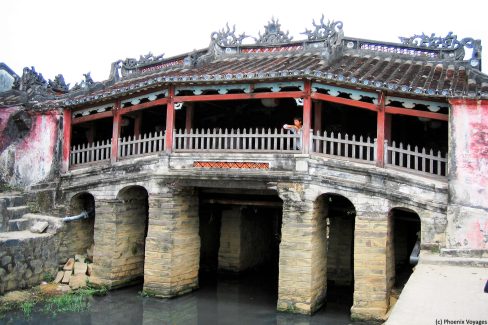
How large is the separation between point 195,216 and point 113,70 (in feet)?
22.9

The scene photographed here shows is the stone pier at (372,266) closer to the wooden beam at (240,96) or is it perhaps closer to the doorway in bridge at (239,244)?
the doorway in bridge at (239,244)

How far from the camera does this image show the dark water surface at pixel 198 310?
10492mm

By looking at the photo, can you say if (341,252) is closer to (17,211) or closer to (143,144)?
(143,144)

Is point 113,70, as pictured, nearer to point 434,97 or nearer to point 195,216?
point 195,216

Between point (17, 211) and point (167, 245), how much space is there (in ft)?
14.9

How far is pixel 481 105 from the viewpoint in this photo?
916cm

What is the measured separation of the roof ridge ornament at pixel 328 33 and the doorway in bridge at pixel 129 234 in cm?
661

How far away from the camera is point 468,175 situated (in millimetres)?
9180

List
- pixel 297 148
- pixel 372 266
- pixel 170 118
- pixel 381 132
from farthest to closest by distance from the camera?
pixel 170 118 < pixel 297 148 < pixel 381 132 < pixel 372 266

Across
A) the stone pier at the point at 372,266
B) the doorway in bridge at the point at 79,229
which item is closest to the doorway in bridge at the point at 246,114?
the doorway in bridge at the point at 79,229

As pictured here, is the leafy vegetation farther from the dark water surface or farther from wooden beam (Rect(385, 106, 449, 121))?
wooden beam (Rect(385, 106, 449, 121))

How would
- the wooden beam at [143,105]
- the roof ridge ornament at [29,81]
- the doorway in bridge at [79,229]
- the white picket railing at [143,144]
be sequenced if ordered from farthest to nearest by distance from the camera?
the roof ridge ornament at [29,81] → the doorway in bridge at [79,229] → the white picket railing at [143,144] → the wooden beam at [143,105]

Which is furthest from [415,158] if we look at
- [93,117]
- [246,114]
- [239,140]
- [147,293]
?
[93,117]

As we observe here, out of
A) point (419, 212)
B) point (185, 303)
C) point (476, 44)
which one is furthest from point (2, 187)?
point (476, 44)
